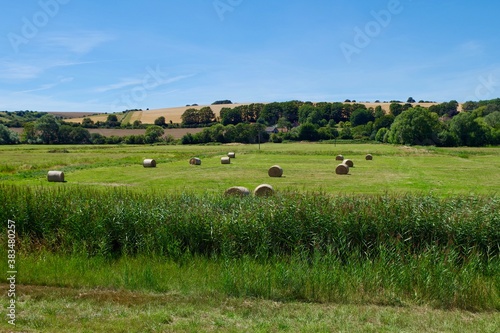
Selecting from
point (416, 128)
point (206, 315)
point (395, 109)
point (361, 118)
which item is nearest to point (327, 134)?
point (361, 118)

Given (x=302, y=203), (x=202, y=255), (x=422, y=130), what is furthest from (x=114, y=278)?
(x=422, y=130)

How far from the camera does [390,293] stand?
8.86m

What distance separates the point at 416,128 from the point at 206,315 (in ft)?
377

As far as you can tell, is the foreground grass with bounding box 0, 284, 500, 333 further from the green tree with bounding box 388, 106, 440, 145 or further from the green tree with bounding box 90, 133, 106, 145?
the green tree with bounding box 90, 133, 106, 145

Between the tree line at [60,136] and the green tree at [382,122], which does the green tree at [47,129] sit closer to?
the tree line at [60,136]

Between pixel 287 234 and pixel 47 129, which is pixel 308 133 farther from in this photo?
pixel 287 234

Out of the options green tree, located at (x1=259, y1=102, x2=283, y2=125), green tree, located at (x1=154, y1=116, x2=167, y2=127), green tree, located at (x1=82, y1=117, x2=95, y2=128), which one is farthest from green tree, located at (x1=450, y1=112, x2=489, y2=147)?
green tree, located at (x1=82, y1=117, x2=95, y2=128)

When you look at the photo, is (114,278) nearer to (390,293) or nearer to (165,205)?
(165,205)

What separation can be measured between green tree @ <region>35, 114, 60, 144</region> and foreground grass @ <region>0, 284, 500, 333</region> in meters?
123

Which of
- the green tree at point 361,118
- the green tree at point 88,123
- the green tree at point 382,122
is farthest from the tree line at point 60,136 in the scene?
the green tree at point 361,118

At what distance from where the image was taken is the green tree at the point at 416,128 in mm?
112375

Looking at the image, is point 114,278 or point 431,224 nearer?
point 114,278

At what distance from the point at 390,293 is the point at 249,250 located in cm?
420

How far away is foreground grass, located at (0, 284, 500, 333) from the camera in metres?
6.77
